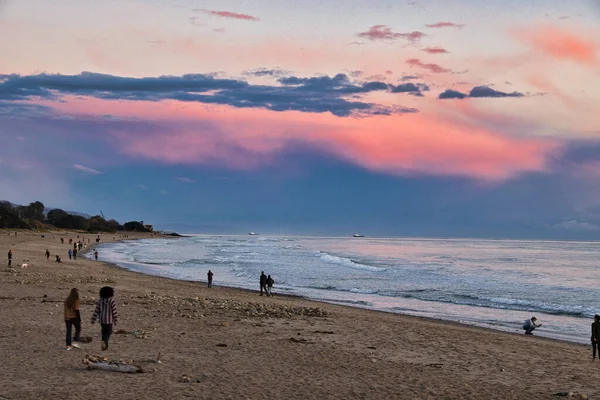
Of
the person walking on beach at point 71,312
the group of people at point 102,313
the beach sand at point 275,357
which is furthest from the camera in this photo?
the person walking on beach at point 71,312

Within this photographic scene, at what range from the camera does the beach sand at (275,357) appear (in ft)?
38.0

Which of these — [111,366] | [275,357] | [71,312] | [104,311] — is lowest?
[275,357]

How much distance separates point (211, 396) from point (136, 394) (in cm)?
134

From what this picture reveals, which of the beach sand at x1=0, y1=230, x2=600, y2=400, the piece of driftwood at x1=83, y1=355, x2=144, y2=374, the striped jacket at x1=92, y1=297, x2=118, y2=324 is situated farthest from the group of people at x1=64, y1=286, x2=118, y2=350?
the piece of driftwood at x1=83, y1=355, x2=144, y2=374

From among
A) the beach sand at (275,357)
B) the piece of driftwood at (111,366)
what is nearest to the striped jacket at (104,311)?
the beach sand at (275,357)

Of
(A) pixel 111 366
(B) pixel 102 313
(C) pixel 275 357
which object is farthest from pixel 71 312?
(C) pixel 275 357

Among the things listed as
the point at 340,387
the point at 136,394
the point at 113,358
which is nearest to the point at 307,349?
the point at 340,387

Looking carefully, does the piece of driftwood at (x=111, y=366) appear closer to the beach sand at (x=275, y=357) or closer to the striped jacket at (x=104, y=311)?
the beach sand at (x=275, y=357)

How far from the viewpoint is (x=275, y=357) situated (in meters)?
14.8

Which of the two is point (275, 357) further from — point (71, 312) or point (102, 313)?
point (71, 312)

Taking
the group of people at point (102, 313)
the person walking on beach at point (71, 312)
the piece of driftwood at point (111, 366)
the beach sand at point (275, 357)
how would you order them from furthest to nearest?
the person walking on beach at point (71, 312)
the group of people at point (102, 313)
the piece of driftwood at point (111, 366)
the beach sand at point (275, 357)

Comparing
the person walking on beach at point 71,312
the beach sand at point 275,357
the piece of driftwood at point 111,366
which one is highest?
the person walking on beach at point 71,312

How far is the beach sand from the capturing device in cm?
1159

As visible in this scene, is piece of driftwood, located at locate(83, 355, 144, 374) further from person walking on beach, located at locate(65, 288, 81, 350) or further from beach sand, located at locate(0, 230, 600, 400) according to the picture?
person walking on beach, located at locate(65, 288, 81, 350)
